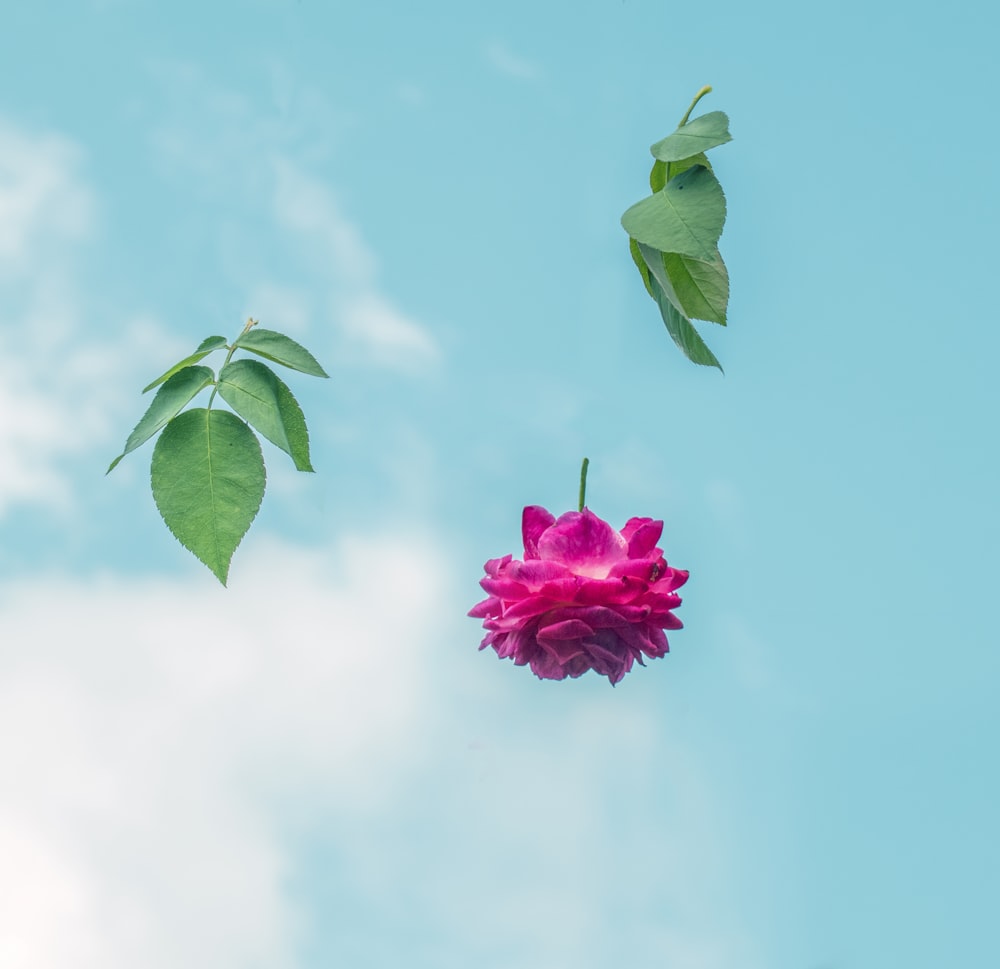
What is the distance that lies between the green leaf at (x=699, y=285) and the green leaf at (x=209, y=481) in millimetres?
448

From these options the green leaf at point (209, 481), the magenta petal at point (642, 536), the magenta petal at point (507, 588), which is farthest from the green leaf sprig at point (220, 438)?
the magenta petal at point (642, 536)

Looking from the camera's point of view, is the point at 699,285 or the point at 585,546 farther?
the point at 585,546

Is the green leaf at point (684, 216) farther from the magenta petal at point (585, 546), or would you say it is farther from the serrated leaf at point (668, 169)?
the magenta petal at point (585, 546)

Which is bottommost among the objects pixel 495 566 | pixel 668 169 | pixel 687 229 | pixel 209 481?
pixel 209 481

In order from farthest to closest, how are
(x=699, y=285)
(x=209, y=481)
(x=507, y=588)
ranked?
1. (x=507, y=588)
2. (x=699, y=285)
3. (x=209, y=481)

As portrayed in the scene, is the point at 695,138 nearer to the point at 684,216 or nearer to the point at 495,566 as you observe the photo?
the point at 684,216

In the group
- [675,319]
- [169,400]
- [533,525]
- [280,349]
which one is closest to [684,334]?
[675,319]

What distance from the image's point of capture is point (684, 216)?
105cm

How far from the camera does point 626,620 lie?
1.23 m

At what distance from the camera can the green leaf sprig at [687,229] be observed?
3.42 ft

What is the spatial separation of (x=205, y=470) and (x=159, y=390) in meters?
0.12

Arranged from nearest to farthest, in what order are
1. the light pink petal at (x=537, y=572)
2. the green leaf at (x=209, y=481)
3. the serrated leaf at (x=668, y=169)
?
the green leaf at (x=209, y=481) → the serrated leaf at (x=668, y=169) → the light pink petal at (x=537, y=572)

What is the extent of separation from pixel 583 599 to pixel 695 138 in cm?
→ 48

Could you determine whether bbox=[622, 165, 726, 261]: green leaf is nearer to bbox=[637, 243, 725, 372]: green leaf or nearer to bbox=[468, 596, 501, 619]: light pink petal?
bbox=[637, 243, 725, 372]: green leaf
